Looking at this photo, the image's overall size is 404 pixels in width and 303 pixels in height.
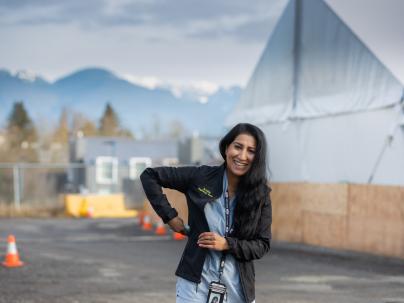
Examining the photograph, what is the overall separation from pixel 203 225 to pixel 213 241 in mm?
178

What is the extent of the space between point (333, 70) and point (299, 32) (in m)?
2.41

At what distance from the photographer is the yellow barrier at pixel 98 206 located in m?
25.9

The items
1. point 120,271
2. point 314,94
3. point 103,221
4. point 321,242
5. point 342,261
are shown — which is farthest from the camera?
point 103,221

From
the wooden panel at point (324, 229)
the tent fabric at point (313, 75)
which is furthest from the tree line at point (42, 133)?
the wooden panel at point (324, 229)

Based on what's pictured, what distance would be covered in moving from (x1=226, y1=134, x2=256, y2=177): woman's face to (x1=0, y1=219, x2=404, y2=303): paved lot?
4645 mm

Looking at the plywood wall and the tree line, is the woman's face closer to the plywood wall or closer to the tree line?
the plywood wall

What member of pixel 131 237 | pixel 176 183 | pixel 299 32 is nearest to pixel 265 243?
pixel 176 183

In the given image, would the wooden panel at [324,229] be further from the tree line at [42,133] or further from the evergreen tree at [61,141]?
the evergreen tree at [61,141]

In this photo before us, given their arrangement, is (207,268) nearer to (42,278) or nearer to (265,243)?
(265,243)

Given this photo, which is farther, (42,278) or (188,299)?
(42,278)

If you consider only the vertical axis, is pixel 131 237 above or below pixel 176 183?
below

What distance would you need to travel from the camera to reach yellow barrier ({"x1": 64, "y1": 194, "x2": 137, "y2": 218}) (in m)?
25.9

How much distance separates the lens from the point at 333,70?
648 inches

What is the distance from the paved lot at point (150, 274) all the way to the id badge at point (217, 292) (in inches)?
177
